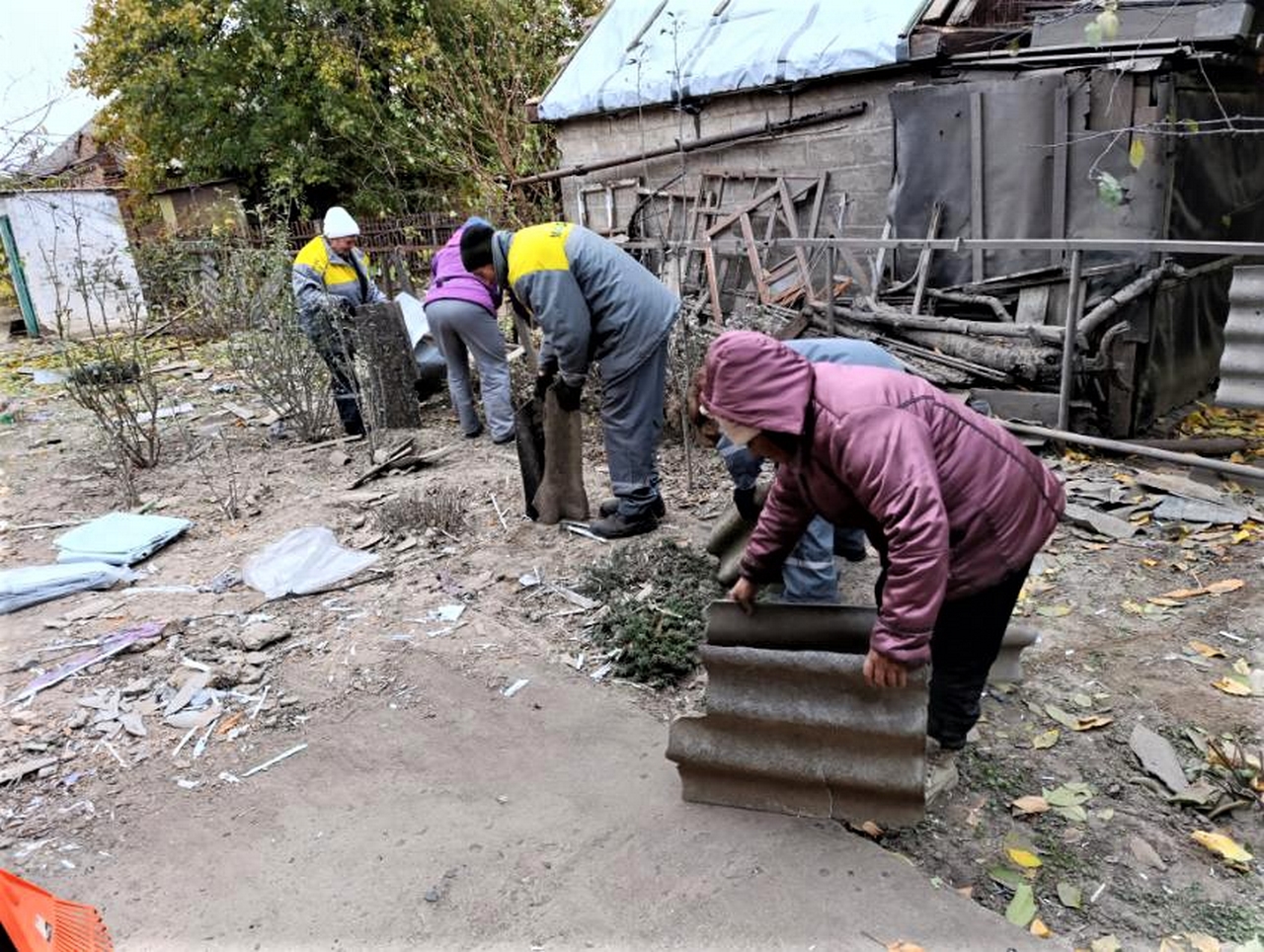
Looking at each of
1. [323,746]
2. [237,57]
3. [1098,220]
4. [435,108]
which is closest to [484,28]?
[435,108]

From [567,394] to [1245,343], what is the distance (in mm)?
3560

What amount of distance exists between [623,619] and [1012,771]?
5.31ft

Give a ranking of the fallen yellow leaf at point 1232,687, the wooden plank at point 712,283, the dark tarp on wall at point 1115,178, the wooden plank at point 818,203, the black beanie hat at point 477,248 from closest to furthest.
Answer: the fallen yellow leaf at point 1232,687
the black beanie hat at point 477,248
the dark tarp on wall at point 1115,178
the wooden plank at point 818,203
the wooden plank at point 712,283

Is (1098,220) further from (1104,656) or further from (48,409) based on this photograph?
(48,409)

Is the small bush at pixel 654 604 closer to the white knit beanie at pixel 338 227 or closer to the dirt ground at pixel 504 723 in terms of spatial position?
the dirt ground at pixel 504 723

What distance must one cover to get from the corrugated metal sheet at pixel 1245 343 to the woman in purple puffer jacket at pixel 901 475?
9.99 feet

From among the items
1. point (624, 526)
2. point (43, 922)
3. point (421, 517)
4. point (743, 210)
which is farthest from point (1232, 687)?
point (743, 210)

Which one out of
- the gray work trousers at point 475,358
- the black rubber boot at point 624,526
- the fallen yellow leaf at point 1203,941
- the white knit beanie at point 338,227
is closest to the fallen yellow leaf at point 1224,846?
the fallen yellow leaf at point 1203,941

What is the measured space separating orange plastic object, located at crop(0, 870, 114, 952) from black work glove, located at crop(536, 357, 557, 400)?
130 inches

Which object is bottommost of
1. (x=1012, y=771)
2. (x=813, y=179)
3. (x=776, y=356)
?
(x=1012, y=771)

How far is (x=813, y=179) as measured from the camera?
877 centimetres

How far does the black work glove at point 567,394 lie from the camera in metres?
4.82

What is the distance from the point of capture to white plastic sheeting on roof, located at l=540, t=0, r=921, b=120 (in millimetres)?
7863

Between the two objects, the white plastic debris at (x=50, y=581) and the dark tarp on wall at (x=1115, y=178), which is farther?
the dark tarp on wall at (x=1115, y=178)
